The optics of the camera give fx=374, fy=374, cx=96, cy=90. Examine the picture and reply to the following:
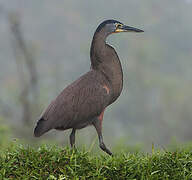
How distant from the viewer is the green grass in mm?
3564

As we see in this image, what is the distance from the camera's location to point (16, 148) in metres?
4.01

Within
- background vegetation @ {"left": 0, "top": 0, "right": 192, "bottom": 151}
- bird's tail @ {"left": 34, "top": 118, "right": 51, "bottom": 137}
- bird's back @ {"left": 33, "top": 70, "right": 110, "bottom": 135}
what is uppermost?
bird's back @ {"left": 33, "top": 70, "right": 110, "bottom": 135}

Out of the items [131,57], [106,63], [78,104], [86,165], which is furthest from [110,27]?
[131,57]

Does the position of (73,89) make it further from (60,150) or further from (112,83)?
(60,150)

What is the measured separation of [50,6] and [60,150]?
40259 mm

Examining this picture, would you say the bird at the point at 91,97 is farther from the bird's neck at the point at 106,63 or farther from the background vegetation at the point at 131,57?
the background vegetation at the point at 131,57

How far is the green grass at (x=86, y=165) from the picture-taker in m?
3.56

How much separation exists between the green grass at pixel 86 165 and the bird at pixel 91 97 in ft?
1.77

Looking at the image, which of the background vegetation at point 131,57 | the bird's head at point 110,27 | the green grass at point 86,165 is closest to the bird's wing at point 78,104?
the green grass at point 86,165

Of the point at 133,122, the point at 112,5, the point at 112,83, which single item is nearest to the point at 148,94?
the point at 133,122

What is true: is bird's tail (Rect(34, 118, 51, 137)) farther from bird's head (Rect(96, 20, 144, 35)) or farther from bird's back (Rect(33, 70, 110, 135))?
bird's head (Rect(96, 20, 144, 35))

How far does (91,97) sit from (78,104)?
0.18m

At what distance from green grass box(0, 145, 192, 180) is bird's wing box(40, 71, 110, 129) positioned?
54 cm

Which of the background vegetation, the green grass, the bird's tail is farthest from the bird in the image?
the background vegetation
